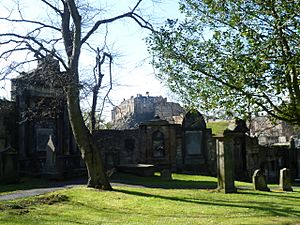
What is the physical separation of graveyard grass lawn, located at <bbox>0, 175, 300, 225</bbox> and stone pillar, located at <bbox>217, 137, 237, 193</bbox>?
0.58 meters

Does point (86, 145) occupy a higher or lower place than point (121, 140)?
lower

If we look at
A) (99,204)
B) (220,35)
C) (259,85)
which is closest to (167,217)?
(99,204)

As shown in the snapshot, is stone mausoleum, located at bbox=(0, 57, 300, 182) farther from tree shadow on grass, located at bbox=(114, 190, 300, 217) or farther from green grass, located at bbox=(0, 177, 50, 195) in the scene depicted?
tree shadow on grass, located at bbox=(114, 190, 300, 217)

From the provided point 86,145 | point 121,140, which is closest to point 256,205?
point 86,145

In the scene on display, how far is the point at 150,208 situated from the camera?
36.3 ft

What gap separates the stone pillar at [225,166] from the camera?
48.2ft

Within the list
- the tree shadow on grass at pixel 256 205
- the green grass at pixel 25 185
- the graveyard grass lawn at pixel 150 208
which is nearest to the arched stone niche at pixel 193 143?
the green grass at pixel 25 185

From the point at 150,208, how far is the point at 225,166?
4.77 metres

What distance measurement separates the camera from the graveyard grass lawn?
9219 mm

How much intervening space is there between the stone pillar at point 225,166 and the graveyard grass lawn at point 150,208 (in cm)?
58

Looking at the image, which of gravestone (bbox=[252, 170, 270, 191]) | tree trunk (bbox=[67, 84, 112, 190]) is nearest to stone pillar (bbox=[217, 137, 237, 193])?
gravestone (bbox=[252, 170, 270, 191])

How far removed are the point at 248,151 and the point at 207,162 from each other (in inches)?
143

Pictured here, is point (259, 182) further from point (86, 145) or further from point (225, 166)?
point (86, 145)

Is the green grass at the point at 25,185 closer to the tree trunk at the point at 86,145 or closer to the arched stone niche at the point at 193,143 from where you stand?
the tree trunk at the point at 86,145
